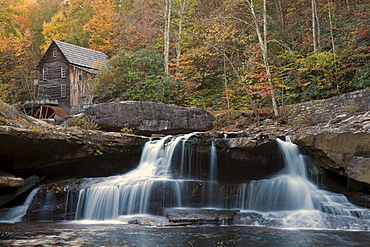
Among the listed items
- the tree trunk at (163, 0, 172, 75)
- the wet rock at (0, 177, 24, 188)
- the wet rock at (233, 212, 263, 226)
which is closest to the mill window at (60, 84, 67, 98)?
the tree trunk at (163, 0, 172, 75)

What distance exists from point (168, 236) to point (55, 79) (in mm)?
24992

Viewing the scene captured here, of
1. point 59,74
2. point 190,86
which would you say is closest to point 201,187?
point 190,86

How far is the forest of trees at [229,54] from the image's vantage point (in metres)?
15.9

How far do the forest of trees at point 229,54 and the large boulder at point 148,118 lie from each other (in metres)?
3.48

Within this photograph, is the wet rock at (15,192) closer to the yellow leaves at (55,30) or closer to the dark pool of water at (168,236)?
the dark pool of water at (168,236)

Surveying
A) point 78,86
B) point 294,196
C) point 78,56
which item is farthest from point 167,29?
point 294,196

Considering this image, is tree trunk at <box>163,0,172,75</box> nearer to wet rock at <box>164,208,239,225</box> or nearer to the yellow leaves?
wet rock at <box>164,208,239,225</box>

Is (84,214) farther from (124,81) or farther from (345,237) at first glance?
(124,81)

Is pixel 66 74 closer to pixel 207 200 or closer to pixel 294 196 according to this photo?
pixel 207 200

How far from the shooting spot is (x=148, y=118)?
14.1m

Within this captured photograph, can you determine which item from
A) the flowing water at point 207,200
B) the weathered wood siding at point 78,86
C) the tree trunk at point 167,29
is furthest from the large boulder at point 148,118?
the weathered wood siding at point 78,86

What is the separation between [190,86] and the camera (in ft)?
67.4

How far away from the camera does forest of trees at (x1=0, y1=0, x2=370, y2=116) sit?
15945mm

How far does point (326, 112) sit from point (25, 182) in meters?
12.3
